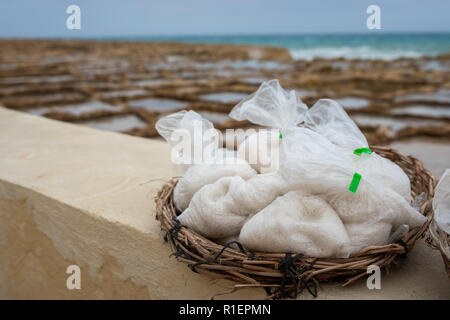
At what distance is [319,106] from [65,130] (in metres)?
1.66

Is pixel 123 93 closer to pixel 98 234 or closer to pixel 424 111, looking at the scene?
pixel 424 111

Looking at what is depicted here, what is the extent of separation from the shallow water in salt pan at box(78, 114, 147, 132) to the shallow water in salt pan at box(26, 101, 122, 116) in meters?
0.26

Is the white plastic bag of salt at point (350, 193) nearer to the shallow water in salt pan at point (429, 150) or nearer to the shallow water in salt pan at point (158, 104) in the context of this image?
the shallow water in salt pan at point (429, 150)

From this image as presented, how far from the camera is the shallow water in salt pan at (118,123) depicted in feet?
12.7

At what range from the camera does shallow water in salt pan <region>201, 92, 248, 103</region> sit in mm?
5211

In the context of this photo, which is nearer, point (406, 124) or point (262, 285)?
point (262, 285)

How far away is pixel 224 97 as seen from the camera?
5484mm

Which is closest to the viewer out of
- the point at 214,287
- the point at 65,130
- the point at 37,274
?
the point at 214,287

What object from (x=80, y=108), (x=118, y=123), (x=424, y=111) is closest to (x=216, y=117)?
(x=118, y=123)

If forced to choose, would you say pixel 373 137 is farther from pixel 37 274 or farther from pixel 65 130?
pixel 37 274

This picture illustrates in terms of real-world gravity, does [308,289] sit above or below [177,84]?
below

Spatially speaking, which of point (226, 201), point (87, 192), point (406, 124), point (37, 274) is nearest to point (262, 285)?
point (226, 201)
